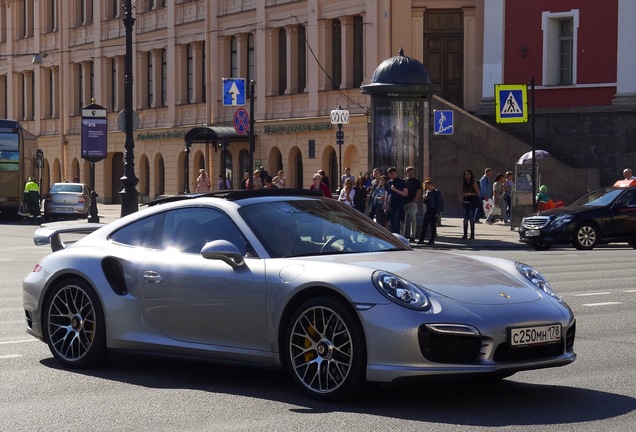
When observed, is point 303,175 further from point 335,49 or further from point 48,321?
point 48,321

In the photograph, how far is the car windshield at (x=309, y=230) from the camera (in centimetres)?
962

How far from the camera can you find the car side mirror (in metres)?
9.35

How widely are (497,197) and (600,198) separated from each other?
1178 cm

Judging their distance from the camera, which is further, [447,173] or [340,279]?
[447,173]

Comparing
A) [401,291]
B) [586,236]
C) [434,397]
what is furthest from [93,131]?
[401,291]

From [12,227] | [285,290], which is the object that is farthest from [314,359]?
[12,227]

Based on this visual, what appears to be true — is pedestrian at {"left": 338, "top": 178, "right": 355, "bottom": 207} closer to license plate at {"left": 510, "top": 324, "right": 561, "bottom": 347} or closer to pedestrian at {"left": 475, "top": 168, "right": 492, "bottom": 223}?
pedestrian at {"left": 475, "top": 168, "right": 492, "bottom": 223}

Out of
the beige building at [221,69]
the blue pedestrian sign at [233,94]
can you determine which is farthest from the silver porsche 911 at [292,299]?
the beige building at [221,69]

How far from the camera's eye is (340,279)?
29.0 ft

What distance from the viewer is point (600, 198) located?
100 ft

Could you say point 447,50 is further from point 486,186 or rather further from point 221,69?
point 221,69

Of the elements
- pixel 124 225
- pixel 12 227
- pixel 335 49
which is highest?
pixel 335 49

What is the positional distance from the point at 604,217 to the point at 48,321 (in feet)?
69.1

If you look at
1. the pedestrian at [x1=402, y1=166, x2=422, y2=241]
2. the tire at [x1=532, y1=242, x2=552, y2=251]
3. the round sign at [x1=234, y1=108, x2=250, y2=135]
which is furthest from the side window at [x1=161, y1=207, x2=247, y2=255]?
the round sign at [x1=234, y1=108, x2=250, y2=135]
